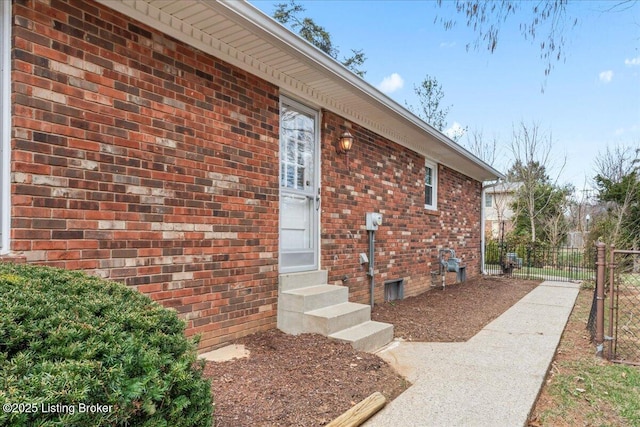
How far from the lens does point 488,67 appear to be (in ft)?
9.77

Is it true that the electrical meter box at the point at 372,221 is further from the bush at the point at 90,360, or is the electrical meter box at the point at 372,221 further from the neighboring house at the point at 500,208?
the neighboring house at the point at 500,208

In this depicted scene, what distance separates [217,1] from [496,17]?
2135 millimetres

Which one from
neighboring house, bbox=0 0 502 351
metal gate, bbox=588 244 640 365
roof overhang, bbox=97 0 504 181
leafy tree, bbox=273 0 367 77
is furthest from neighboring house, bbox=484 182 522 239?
neighboring house, bbox=0 0 502 351

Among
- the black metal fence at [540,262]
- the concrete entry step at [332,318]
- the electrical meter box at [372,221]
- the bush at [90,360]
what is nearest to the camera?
the bush at [90,360]

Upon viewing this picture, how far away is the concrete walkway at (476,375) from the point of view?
2.83m

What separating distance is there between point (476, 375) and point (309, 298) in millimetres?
1899

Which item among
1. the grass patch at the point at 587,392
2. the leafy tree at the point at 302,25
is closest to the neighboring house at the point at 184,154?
the grass patch at the point at 587,392

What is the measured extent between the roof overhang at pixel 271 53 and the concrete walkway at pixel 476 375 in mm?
3321

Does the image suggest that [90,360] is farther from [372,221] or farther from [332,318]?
[372,221]

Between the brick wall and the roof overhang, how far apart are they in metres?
0.12

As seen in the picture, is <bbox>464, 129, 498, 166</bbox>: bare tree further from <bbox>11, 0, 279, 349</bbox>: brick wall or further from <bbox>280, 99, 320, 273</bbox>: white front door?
<bbox>11, 0, 279, 349</bbox>: brick wall

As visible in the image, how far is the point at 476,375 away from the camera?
12.0ft

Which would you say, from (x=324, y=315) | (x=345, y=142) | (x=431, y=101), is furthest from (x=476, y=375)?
(x=431, y=101)

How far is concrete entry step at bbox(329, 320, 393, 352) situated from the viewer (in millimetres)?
4227
